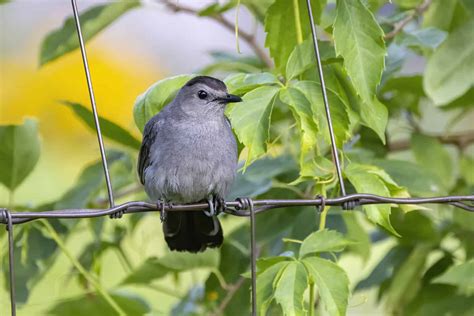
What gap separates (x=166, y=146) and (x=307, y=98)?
0.84 metres

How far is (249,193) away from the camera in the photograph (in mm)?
3102

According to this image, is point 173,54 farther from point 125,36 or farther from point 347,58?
point 347,58

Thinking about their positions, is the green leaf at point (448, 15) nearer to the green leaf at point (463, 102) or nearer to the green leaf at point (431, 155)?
the green leaf at point (463, 102)

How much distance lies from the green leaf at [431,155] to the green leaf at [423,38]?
604mm

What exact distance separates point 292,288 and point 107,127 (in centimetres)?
96

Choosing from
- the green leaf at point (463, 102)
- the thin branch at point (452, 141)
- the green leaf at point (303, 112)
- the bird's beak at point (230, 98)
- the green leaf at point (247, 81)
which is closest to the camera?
the green leaf at point (303, 112)

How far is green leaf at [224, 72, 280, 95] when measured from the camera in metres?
2.43

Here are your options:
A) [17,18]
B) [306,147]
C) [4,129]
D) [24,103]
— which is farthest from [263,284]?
[17,18]

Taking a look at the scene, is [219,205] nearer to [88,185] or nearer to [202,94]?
[202,94]

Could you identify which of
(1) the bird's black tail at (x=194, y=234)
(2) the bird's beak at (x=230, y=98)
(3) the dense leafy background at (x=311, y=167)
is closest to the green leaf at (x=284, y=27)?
(3) the dense leafy background at (x=311, y=167)

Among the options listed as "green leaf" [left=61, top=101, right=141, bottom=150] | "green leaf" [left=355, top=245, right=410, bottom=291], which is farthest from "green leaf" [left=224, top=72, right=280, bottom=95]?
"green leaf" [left=355, top=245, right=410, bottom=291]

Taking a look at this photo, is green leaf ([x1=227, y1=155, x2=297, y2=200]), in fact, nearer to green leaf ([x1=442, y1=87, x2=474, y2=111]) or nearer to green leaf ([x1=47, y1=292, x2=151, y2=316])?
green leaf ([x1=47, y1=292, x2=151, y2=316])

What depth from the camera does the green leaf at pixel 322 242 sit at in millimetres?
2324

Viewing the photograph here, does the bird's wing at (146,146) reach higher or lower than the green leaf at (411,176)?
higher
